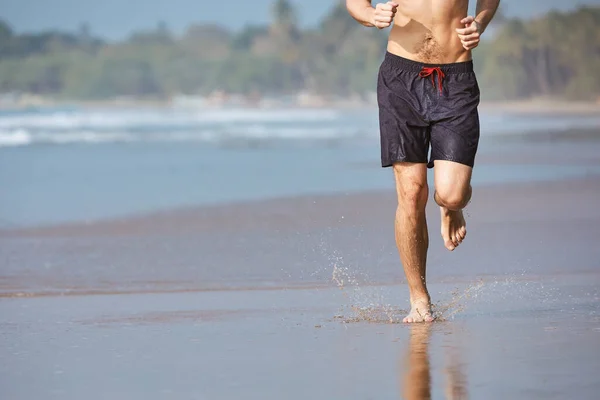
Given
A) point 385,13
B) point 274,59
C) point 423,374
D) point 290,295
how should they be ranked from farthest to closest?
point 274,59
point 290,295
point 385,13
point 423,374

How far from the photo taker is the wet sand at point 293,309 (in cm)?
433

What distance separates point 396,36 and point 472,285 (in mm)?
1526

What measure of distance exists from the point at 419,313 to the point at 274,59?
7895 centimetres

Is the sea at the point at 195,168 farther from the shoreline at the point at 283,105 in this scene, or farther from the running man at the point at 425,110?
the shoreline at the point at 283,105

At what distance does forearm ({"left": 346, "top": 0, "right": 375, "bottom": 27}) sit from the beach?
1.24m

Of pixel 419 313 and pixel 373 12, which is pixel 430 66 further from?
pixel 419 313

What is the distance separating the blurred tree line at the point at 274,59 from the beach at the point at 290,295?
42.9m

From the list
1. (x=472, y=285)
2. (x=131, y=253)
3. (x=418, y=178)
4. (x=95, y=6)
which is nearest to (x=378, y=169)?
(x=131, y=253)

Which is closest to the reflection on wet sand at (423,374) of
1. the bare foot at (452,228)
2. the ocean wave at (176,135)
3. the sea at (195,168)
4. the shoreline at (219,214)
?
the bare foot at (452,228)

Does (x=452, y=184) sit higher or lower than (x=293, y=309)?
higher

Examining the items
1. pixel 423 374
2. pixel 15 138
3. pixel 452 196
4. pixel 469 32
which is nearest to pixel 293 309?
pixel 452 196

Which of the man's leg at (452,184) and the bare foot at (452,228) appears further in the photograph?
the bare foot at (452,228)

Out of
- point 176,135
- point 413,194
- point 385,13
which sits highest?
point 385,13

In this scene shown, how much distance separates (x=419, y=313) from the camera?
5.65m
